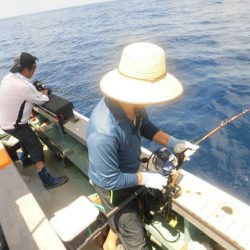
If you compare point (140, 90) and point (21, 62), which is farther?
point (21, 62)

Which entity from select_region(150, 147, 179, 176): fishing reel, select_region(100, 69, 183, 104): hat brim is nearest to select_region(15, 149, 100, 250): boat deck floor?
select_region(150, 147, 179, 176): fishing reel

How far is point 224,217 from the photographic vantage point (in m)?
2.45

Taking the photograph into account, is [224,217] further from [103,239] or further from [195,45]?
[195,45]

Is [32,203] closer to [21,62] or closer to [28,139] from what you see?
[28,139]

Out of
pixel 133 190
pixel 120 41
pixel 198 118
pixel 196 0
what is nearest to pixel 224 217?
pixel 133 190

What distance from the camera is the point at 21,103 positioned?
4117mm

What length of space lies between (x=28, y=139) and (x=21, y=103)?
0.65 metres

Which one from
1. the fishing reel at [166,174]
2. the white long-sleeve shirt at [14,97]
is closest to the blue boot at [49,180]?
the white long-sleeve shirt at [14,97]

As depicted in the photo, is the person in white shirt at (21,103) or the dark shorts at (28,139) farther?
the dark shorts at (28,139)

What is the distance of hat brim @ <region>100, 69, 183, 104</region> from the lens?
1.99 meters

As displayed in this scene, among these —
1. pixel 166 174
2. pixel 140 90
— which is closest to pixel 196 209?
pixel 166 174

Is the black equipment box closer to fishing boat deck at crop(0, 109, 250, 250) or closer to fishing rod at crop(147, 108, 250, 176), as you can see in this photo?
fishing boat deck at crop(0, 109, 250, 250)

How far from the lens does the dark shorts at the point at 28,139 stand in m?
4.32

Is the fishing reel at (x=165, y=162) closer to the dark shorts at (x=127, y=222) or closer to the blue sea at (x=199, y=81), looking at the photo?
the dark shorts at (x=127, y=222)
